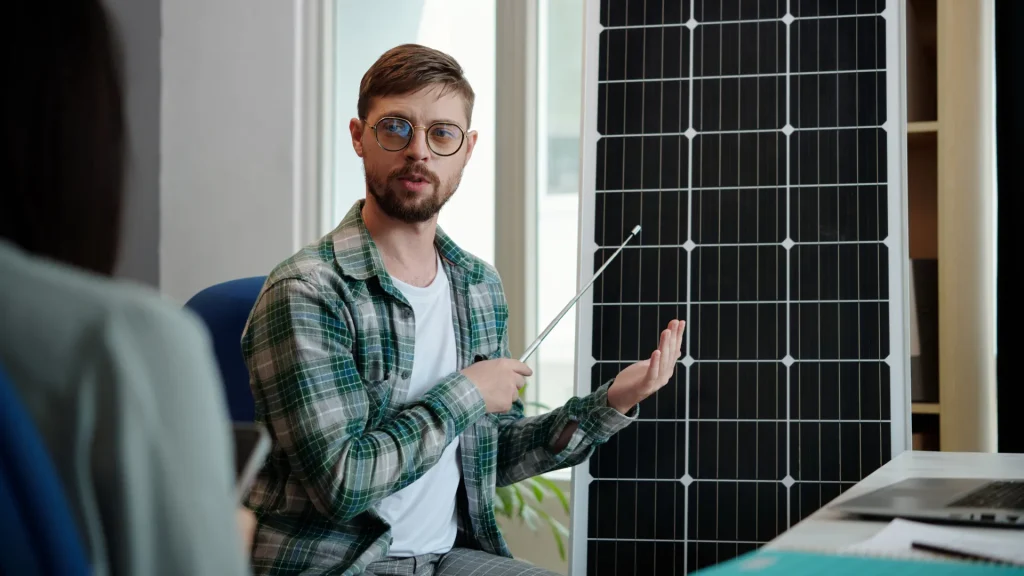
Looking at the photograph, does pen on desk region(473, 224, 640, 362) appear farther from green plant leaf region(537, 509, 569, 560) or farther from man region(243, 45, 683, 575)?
green plant leaf region(537, 509, 569, 560)

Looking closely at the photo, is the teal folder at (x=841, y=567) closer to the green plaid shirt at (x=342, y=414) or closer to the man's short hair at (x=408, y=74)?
the green plaid shirt at (x=342, y=414)

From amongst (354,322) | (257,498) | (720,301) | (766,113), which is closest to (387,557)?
(257,498)

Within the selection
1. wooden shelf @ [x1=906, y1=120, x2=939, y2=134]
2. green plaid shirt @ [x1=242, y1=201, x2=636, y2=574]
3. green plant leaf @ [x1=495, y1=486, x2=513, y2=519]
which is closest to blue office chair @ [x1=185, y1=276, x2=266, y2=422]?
green plaid shirt @ [x1=242, y1=201, x2=636, y2=574]

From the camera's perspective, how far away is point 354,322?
5.71 ft

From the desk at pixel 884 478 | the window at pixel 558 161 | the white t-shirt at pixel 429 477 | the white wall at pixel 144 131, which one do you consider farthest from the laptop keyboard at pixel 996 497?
the white wall at pixel 144 131

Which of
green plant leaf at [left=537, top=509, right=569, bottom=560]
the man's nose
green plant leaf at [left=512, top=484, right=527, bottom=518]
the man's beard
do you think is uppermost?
the man's nose

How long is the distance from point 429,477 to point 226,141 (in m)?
1.82

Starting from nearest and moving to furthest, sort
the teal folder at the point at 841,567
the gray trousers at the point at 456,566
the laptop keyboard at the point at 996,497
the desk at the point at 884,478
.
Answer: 1. the teal folder at the point at 841,567
2. the desk at the point at 884,478
3. the laptop keyboard at the point at 996,497
4. the gray trousers at the point at 456,566

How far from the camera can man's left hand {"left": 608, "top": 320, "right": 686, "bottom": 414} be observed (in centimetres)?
187

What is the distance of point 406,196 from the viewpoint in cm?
184

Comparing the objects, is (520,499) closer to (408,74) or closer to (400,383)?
(400,383)

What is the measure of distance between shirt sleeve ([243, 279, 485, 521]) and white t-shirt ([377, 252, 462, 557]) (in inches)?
4.5

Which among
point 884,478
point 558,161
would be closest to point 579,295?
point 884,478

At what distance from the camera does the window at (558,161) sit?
3.12m
